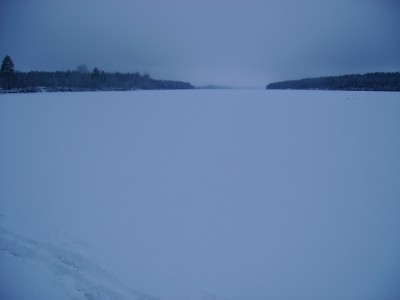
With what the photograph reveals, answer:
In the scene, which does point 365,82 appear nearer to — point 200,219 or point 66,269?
point 200,219

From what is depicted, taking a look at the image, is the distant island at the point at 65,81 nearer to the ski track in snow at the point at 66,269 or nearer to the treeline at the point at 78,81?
the treeline at the point at 78,81

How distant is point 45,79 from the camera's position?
59125 mm

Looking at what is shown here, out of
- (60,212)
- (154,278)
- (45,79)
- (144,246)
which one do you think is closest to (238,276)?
(154,278)

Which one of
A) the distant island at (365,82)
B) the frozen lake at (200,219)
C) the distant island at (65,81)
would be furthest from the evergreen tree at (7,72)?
the distant island at (365,82)

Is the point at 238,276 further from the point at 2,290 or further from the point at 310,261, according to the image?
the point at 2,290

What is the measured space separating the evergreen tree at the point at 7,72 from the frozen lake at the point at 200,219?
143 ft

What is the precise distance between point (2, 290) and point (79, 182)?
11.1 feet

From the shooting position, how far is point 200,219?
203 inches

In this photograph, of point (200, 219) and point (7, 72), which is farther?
point (7, 72)

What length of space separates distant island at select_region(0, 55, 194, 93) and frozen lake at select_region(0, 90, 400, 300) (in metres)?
43.8

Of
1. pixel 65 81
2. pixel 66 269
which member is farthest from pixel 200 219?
pixel 65 81

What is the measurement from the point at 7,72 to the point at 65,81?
702 inches

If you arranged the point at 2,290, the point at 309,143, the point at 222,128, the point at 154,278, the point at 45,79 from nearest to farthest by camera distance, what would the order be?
1. the point at 2,290
2. the point at 154,278
3. the point at 309,143
4. the point at 222,128
5. the point at 45,79

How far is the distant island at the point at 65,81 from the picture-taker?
4469 cm
